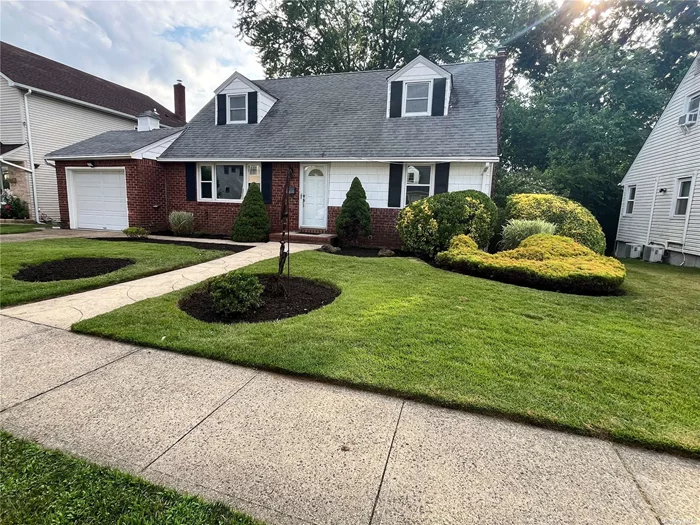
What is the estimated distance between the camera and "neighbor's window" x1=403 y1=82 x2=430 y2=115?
1159 centimetres

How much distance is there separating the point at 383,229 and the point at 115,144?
1027cm

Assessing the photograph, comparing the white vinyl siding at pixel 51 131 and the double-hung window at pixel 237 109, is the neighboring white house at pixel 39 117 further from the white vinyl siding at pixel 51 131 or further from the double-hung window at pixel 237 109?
the double-hung window at pixel 237 109

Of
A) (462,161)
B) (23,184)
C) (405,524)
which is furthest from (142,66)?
(405,524)

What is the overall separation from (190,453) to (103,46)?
12075mm

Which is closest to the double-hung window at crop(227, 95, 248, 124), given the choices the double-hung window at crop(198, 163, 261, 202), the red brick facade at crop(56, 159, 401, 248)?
the double-hung window at crop(198, 163, 261, 202)

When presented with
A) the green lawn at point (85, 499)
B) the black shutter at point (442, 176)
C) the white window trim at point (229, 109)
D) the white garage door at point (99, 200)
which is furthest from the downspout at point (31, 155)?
the green lawn at point (85, 499)

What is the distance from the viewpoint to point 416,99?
1169cm

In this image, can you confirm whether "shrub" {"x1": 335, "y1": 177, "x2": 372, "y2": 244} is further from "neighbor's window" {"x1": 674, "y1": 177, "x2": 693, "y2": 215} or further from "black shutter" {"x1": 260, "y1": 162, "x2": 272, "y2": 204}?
"neighbor's window" {"x1": 674, "y1": 177, "x2": 693, "y2": 215}

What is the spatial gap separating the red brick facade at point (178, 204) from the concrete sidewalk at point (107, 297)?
4.83 m

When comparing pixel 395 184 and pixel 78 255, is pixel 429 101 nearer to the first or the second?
pixel 395 184

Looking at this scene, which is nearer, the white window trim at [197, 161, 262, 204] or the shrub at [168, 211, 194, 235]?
the shrub at [168, 211, 194, 235]

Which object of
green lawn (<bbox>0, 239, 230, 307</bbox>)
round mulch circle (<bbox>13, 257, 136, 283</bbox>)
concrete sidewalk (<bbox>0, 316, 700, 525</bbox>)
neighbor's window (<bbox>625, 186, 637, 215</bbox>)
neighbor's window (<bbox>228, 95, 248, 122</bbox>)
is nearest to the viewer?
concrete sidewalk (<bbox>0, 316, 700, 525</bbox>)

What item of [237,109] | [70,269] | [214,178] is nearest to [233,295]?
[70,269]

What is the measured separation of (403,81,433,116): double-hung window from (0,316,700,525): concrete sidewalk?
10976 millimetres
